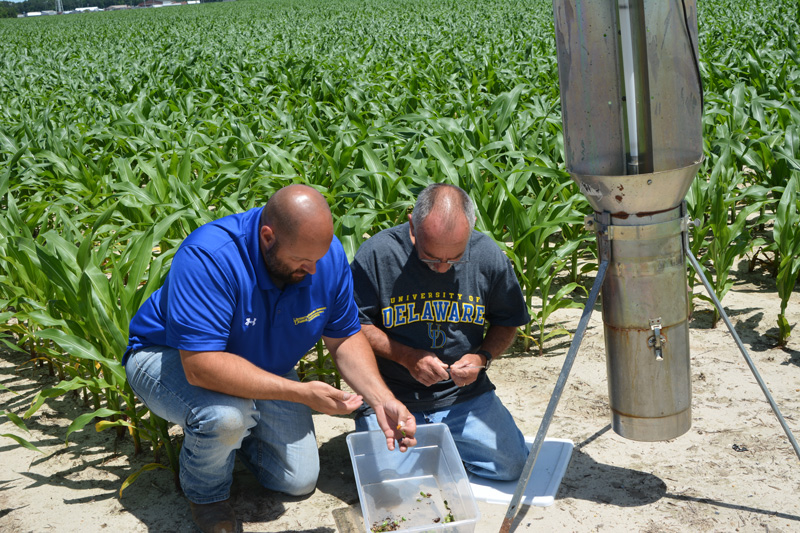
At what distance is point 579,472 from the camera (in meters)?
2.96

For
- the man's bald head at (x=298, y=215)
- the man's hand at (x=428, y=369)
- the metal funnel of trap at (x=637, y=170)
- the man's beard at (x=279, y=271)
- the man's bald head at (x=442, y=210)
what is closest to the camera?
the metal funnel of trap at (x=637, y=170)

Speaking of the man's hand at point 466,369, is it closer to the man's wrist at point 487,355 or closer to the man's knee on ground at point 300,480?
the man's wrist at point 487,355

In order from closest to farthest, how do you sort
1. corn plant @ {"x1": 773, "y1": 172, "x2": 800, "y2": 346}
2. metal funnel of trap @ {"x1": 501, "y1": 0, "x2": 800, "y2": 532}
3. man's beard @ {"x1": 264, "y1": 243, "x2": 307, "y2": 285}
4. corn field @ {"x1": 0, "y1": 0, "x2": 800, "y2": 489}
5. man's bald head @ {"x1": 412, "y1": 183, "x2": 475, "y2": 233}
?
metal funnel of trap @ {"x1": 501, "y1": 0, "x2": 800, "y2": 532} → man's beard @ {"x1": 264, "y1": 243, "x2": 307, "y2": 285} → man's bald head @ {"x1": 412, "y1": 183, "x2": 475, "y2": 233} → corn field @ {"x1": 0, "y1": 0, "x2": 800, "y2": 489} → corn plant @ {"x1": 773, "y1": 172, "x2": 800, "y2": 346}

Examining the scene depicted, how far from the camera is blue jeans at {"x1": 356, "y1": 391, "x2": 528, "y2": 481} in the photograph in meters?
2.89

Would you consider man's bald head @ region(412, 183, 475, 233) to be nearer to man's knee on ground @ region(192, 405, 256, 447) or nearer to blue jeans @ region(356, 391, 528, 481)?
blue jeans @ region(356, 391, 528, 481)

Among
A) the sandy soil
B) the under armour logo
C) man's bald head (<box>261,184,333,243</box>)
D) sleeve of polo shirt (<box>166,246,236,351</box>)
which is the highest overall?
man's bald head (<box>261,184,333,243</box>)

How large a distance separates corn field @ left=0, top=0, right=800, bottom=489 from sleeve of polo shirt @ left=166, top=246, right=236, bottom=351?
0.62 metres

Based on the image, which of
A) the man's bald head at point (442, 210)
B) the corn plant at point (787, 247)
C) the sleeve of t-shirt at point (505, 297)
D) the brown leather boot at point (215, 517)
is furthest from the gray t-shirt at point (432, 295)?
the corn plant at point (787, 247)

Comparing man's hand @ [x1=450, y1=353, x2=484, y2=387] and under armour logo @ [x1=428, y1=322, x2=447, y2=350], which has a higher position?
under armour logo @ [x1=428, y1=322, x2=447, y2=350]

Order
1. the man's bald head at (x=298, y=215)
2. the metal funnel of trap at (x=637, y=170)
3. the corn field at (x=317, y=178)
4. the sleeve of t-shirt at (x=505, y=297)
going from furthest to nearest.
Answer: the corn field at (x=317, y=178)
the sleeve of t-shirt at (x=505, y=297)
the man's bald head at (x=298, y=215)
the metal funnel of trap at (x=637, y=170)

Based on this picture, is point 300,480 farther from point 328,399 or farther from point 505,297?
point 505,297

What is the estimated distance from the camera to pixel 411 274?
9.37ft

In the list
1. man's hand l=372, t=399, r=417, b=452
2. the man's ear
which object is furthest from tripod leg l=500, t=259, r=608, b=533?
the man's ear

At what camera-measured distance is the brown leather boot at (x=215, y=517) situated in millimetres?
2604
